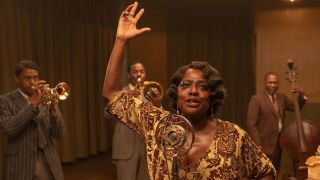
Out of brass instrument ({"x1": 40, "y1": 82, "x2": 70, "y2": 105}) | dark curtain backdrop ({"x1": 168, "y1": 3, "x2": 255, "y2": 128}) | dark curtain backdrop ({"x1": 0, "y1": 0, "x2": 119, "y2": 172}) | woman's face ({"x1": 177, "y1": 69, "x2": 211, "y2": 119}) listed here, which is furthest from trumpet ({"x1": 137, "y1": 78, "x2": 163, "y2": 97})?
dark curtain backdrop ({"x1": 168, "y1": 3, "x2": 255, "y2": 128})

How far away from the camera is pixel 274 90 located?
512 cm

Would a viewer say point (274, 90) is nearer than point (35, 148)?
No

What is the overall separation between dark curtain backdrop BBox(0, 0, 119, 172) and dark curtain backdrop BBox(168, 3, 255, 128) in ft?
4.48

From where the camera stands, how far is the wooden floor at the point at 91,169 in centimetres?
650

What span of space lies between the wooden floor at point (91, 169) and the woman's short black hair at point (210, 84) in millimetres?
4562

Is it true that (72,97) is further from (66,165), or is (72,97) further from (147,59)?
(147,59)

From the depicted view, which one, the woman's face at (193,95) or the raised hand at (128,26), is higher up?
the raised hand at (128,26)

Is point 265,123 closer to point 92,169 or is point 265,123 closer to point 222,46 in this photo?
point 92,169

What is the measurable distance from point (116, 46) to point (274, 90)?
134 inches

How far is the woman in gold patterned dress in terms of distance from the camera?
75.7 inches

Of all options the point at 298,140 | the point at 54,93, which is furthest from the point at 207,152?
the point at 298,140

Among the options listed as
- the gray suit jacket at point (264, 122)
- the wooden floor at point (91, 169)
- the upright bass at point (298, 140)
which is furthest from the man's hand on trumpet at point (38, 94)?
the wooden floor at point (91, 169)

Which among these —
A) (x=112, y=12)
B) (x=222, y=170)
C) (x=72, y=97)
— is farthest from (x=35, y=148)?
(x=112, y=12)

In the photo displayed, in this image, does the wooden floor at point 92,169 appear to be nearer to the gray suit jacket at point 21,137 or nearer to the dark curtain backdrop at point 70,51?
the dark curtain backdrop at point 70,51
